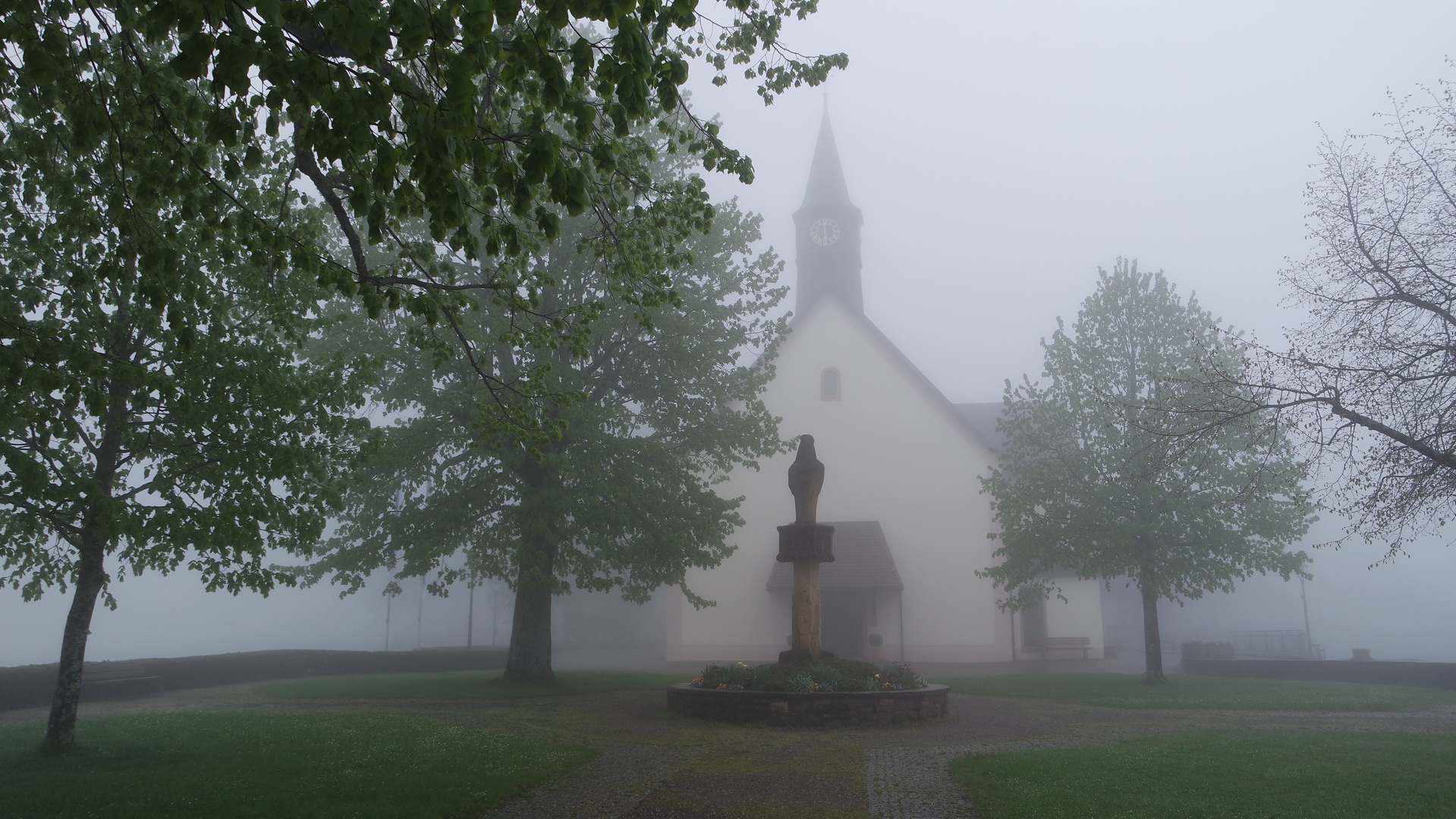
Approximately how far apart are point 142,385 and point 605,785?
583cm

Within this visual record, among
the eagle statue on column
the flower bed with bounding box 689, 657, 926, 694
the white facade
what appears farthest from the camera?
the white facade

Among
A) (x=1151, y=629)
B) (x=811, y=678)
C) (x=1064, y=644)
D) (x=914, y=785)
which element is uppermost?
(x=1151, y=629)

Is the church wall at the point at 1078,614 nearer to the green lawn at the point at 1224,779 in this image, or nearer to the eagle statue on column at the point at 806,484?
the eagle statue on column at the point at 806,484

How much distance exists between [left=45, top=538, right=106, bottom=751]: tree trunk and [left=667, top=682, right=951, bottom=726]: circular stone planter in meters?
8.57

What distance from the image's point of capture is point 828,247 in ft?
132

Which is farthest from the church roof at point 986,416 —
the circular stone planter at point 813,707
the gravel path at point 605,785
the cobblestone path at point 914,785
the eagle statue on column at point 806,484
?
the gravel path at point 605,785

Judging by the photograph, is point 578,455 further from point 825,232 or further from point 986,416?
point 986,416

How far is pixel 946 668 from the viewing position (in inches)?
1121

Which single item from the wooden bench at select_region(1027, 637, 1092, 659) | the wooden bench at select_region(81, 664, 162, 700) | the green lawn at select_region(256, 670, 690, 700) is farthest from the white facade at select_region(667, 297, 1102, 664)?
the wooden bench at select_region(81, 664, 162, 700)

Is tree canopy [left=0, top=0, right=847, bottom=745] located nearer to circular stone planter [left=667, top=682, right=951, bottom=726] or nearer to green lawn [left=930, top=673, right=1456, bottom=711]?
circular stone planter [left=667, top=682, right=951, bottom=726]

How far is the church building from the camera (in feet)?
102

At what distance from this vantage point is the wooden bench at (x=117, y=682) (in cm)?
1844

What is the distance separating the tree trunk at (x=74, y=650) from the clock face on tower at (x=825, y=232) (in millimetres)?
32641

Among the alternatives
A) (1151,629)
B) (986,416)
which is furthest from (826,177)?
(1151,629)
